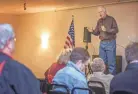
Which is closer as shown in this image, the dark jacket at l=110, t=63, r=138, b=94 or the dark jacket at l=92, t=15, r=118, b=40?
the dark jacket at l=110, t=63, r=138, b=94

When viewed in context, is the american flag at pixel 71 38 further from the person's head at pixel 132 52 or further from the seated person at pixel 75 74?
the person's head at pixel 132 52

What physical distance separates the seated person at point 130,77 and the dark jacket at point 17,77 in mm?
731

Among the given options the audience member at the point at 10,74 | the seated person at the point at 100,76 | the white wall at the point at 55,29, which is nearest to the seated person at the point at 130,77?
the audience member at the point at 10,74

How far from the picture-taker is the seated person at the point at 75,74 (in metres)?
3.30

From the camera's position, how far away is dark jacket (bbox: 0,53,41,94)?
86.7 inches

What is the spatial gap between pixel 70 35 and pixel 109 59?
292 centimetres

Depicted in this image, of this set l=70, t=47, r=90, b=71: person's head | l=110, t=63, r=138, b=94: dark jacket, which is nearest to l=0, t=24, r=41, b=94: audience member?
l=110, t=63, r=138, b=94: dark jacket

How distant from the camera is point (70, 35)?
1019cm

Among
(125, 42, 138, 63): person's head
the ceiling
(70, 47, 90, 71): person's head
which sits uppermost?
the ceiling

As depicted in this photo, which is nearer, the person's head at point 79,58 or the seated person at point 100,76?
→ the person's head at point 79,58

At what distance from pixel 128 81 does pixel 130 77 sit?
34 millimetres

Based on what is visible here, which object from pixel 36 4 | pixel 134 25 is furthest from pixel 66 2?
pixel 134 25

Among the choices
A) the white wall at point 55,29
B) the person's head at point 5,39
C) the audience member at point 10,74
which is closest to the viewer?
the audience member at point 10,74

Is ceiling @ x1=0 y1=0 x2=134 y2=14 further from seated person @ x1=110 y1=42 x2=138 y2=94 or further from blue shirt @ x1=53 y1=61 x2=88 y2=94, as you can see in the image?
seated person @ x1=110 y1=42 x2=138 y2=94
